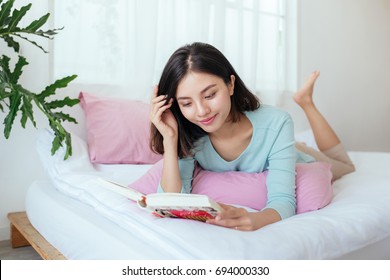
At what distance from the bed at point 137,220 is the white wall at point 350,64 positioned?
1.46 meters

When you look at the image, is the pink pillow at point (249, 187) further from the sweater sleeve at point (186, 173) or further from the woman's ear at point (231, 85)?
the woman's ear at point (231, 85)

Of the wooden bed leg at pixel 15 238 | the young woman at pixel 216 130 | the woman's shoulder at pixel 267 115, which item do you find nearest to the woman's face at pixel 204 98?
the young woman at pixel 216 130

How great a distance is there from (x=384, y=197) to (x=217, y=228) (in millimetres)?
616

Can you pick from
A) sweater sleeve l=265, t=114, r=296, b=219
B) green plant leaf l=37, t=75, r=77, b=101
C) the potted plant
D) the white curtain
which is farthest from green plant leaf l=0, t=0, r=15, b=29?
sweater sleeve l=265, t=114, r=296, b=219

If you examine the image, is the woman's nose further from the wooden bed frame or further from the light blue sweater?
the wooden bed frame

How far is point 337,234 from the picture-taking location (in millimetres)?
872

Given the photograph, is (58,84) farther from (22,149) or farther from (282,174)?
(282,174)

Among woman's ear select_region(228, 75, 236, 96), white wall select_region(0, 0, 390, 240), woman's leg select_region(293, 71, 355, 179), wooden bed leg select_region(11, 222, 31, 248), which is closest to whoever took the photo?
woman's ear select_region(228, 75, 236, 96)

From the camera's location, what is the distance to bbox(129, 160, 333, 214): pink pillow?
1.10m

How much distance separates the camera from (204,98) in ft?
3.39

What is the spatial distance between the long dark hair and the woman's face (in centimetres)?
2

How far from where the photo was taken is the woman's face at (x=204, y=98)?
1.02 meters
